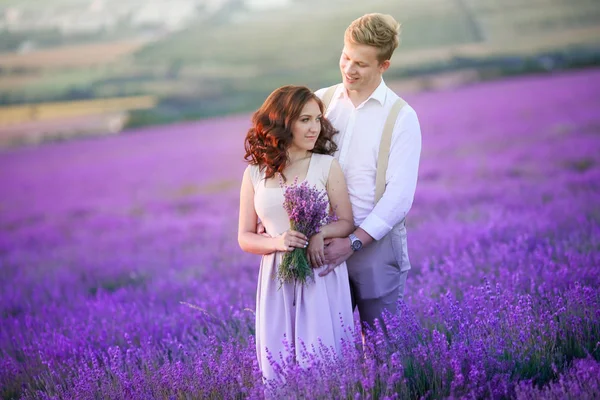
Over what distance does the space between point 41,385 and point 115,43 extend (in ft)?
33.2

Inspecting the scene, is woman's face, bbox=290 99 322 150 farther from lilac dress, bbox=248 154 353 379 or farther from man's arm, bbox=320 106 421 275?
man's arm, bbox=320 106 421 275

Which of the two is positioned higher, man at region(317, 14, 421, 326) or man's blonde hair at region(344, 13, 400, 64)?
man's blonde hair at region(344, 13, 400, 64)

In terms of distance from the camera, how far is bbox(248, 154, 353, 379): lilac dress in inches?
107

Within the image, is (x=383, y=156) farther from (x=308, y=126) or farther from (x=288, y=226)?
(x=288, y=226)

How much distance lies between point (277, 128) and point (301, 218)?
0.42 m

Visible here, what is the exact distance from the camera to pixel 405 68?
1380 centimetres

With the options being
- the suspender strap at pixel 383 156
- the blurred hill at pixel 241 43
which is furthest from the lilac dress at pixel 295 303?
the blurred hill at pixel 241 43

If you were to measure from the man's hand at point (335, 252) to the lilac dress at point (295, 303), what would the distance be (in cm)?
4

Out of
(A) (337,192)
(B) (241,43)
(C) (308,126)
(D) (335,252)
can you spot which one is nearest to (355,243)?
(D) (335,252)

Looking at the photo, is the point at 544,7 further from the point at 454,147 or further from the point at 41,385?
the point at 41,385

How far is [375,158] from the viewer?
114 inches

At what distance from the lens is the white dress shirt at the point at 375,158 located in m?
2.79

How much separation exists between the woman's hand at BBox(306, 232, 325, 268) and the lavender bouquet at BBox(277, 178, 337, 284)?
2 cm

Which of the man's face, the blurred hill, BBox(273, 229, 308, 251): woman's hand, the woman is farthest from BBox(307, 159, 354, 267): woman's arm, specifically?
the blurred hill
